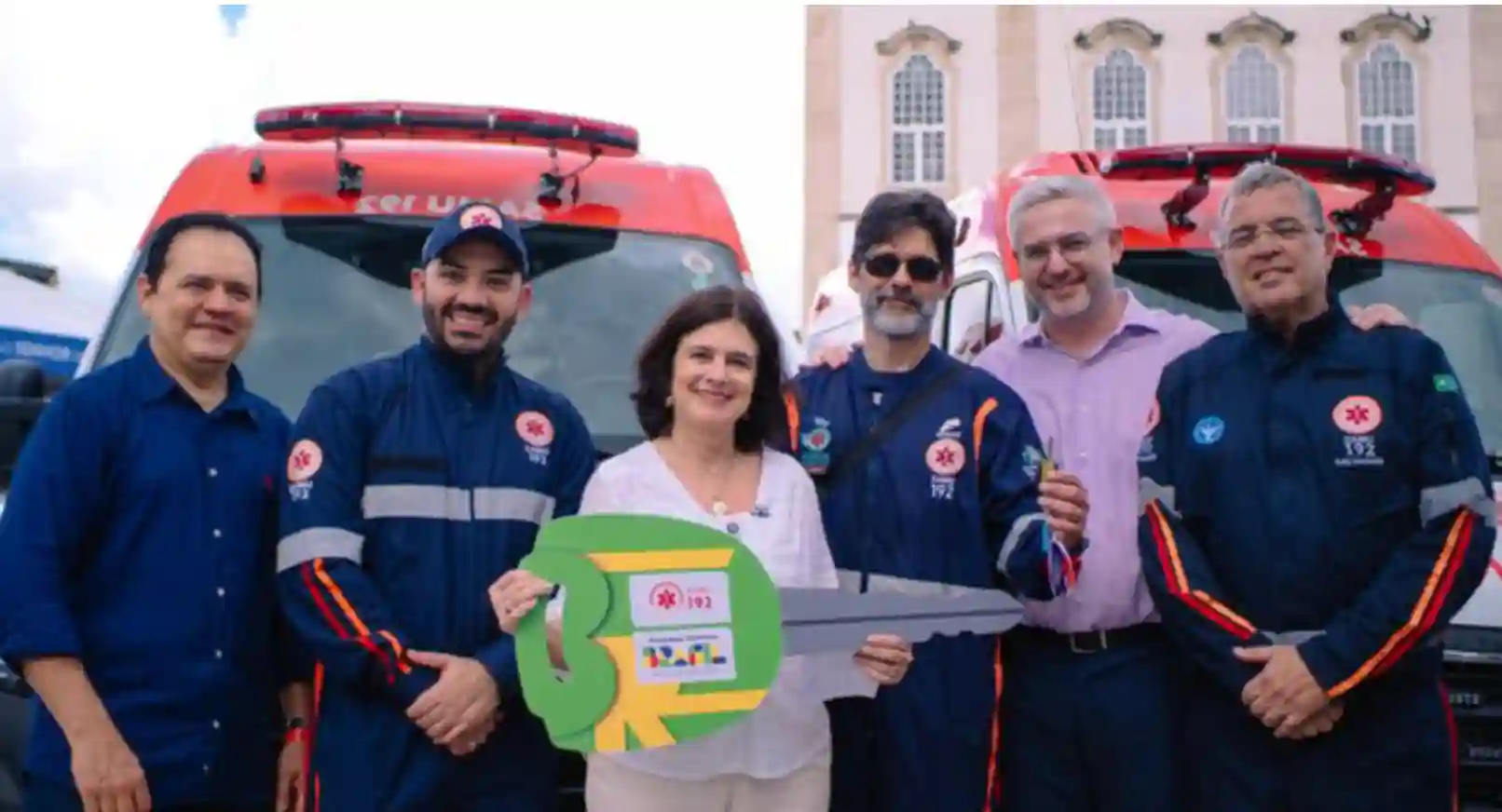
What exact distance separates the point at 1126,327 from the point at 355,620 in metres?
1.89

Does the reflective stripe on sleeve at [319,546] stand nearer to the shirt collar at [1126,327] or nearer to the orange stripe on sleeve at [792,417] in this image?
the orange stripe on sleeve at [792,417]

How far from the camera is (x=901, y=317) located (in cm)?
305

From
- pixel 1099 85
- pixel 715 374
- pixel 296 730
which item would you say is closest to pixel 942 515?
pixel 715 374

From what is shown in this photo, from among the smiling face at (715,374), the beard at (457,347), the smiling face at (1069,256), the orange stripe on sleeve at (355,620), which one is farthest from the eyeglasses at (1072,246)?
the orange stripe on sleeve at (355,620)

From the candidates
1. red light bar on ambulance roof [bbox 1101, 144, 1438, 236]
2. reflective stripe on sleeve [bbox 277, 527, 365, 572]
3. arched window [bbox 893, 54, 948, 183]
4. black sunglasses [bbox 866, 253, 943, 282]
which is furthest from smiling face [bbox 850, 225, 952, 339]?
arched window [bbox 893, 54, 948, 183]

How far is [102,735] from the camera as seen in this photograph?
253 centimetres

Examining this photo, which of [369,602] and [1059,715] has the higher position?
[369,602]

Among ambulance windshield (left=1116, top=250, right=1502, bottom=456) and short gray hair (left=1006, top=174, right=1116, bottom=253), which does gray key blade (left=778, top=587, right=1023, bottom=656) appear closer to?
short gray hair (left=1006, top=174, right=1116, bottom=253)

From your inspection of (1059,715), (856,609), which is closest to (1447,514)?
(1059,715)

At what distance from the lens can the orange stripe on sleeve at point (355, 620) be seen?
8.34ft

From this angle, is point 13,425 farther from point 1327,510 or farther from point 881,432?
point 1327,510

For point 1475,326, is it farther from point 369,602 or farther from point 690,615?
point 369,602

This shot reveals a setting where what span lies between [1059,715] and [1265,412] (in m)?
0.78

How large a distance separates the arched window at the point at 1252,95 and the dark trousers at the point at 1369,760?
22.3 metres
